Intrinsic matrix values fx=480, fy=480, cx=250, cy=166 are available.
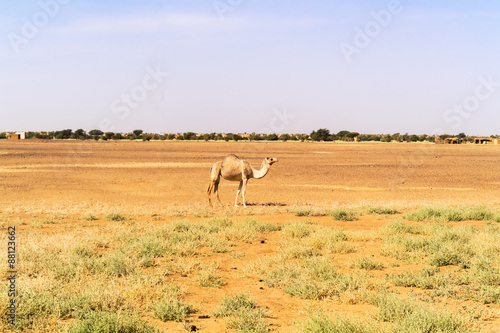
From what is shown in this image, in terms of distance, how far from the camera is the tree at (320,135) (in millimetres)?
105500

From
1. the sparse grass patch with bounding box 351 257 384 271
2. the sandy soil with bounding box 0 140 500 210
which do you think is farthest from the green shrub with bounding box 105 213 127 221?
the sparse grass patch with bounding box 351 257 384 271

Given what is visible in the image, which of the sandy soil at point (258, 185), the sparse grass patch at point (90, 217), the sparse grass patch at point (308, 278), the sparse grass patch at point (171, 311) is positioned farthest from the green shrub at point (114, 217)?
the sparse grass patch at point (171, 311)

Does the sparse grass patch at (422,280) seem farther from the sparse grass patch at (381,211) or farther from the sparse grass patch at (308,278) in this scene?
the sparse grass patch at (381,211)

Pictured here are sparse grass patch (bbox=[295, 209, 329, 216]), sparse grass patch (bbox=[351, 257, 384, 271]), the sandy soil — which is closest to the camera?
sparse grass patch (bbox=[351, 257, 384, 271])

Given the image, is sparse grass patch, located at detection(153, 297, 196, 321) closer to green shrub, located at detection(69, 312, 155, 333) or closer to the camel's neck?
green shrub, located at detection(69, 312, 155, 333)

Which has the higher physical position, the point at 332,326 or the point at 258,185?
the point at 332,326

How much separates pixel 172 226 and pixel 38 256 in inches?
169

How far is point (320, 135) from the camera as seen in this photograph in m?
107

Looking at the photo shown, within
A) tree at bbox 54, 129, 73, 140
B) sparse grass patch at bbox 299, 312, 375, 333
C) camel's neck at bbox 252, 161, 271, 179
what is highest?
tree at bbox 54, 129, 73, 140

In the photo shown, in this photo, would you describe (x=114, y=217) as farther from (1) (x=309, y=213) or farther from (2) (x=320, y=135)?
(2) (x=320, y=135)

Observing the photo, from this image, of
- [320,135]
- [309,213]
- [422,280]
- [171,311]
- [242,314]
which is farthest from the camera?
[320,135]

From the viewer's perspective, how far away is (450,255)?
988cm

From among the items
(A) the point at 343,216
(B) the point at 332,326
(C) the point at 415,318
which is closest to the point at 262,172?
(A) the point at 343,216

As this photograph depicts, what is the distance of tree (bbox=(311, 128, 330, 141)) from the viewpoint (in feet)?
346
